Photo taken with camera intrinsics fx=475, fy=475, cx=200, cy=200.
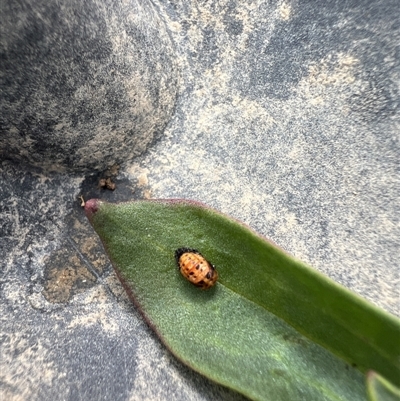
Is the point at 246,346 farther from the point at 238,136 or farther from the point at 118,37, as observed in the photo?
the point at 118,37

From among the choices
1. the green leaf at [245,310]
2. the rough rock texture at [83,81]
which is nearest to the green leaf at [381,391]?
the green leaf at [245,310]

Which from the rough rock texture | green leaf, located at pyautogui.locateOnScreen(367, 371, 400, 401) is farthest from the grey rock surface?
green leaf, located at pyautogui.locateOnScreen(367, 371, 400, 401)

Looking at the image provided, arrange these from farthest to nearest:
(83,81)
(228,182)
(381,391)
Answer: (228,182)
(83,81)
(381,391)

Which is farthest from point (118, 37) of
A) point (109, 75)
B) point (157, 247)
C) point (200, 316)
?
point (200, 316)

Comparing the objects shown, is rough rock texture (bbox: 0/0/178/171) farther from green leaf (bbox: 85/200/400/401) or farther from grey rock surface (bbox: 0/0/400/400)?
green leaf (bbox: 85/200/400/401)

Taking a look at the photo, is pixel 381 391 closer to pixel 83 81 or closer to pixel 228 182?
pixel 228 182

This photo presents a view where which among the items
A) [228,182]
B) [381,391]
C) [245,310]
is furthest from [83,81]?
[381,391]

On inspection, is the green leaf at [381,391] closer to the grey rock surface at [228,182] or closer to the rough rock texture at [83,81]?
the grey rock surface at [228,182]
